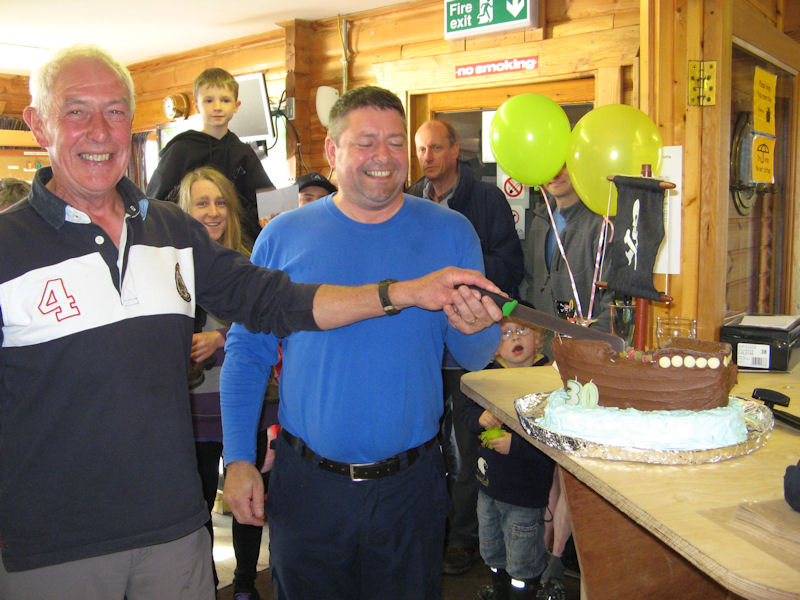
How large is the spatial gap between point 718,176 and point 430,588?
1.96 meters

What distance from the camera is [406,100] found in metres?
4.96

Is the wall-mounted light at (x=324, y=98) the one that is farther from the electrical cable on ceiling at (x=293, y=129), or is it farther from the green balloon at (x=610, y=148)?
the green balloon at (x=610, y=148)

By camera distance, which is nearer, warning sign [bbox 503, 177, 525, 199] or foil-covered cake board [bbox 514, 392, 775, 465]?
foil-covered cake board [bbox 514, 392, 775, 465]

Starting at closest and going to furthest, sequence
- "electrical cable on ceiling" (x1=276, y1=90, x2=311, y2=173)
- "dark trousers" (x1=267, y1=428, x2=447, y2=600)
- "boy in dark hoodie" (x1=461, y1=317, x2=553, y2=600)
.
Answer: "dark trousers" (x1=267, y1=428, x2=447, y2=600), "boy in dark hoodie" (x1=461, y1=317, x2=553, y2=600), "electrical cable on ceiling" (x1=276, y1=90, x2=311, y2=173)

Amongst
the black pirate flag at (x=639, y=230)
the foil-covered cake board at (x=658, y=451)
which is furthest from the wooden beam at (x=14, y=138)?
the foil-covered cake board at (x=658, y=451)

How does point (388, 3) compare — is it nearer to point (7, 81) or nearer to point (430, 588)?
point (430, 588)

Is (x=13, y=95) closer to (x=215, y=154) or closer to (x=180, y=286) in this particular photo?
(x=215, y=154)

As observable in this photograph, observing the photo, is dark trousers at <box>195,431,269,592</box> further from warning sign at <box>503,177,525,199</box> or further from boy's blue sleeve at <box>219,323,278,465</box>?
warning sign at <box>503,177,525,199</box>

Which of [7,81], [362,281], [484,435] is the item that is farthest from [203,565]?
[7,81]

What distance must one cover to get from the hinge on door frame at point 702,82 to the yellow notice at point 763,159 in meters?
0.66

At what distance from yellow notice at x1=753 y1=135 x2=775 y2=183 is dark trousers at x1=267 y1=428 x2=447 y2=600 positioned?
2.39 m

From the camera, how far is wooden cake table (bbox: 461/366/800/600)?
39.9 inches

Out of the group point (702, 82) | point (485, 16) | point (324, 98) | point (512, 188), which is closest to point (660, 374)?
point (702, 82)

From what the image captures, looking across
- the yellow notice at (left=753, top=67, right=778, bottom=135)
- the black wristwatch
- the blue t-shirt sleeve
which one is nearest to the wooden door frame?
the yellow notice at (left=753, top=67, right=778, bottom=135)
